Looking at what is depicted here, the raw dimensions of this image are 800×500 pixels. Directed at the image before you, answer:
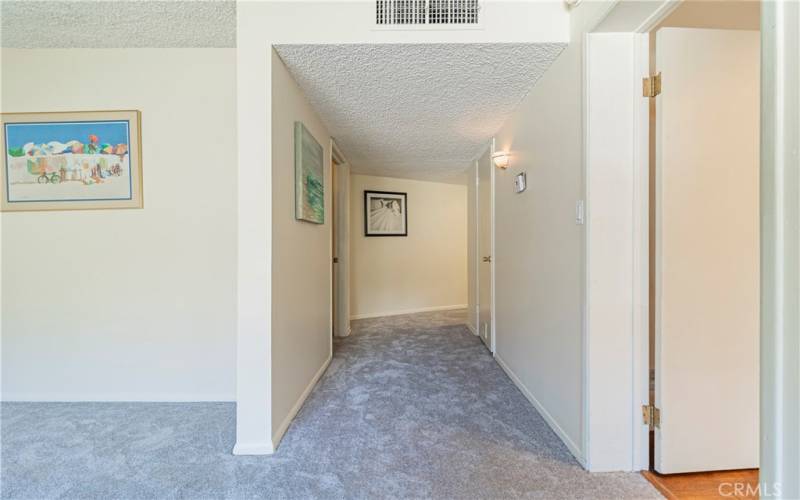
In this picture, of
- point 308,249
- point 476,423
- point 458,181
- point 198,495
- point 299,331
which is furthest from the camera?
point 458,181

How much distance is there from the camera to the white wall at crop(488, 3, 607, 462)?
1466 mm

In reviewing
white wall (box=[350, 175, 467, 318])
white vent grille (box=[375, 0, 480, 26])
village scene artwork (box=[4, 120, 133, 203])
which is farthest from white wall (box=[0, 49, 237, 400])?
white wall (box=[350, 175, 467, 318])

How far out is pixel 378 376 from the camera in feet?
7.97

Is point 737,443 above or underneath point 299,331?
underneath

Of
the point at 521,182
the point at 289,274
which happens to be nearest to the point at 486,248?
the point at 521,182

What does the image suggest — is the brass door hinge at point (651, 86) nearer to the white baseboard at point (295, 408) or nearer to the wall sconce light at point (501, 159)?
the wall sconce light at point (501, 159)

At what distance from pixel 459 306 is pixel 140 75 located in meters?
4.71

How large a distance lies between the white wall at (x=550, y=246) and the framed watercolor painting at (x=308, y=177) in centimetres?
144

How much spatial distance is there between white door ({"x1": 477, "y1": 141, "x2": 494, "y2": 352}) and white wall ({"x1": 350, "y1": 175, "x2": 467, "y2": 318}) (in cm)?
160

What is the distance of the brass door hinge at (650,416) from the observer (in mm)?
1371

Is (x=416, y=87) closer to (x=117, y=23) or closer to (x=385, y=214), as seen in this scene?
(x=117, y=23)

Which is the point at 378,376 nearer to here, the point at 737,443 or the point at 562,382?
the point at 562,382

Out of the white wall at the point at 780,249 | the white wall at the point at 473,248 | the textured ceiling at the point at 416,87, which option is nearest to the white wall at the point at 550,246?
the textured ceiling at the point at 416,87

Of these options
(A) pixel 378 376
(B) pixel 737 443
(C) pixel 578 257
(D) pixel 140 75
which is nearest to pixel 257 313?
(A) pixel 378 376
